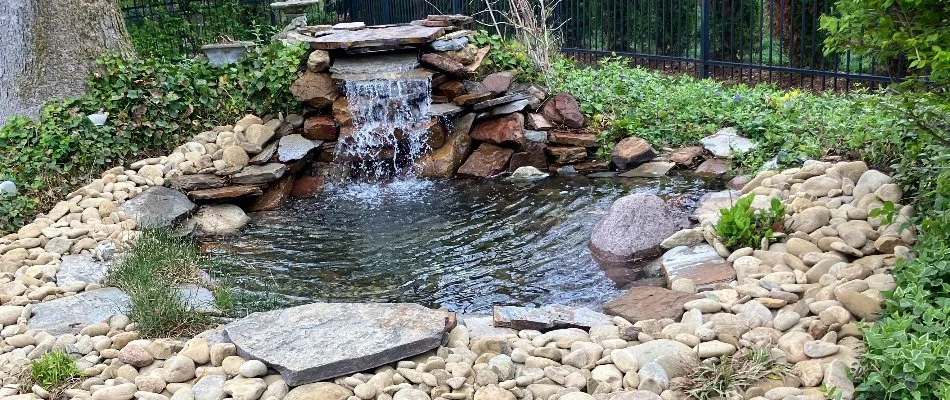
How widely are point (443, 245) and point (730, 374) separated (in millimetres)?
2976

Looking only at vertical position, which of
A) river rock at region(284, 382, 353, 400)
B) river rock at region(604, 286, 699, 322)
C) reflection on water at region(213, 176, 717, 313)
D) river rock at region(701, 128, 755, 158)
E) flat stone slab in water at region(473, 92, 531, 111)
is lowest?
reflection on water at region(213, 176, 717, 313)

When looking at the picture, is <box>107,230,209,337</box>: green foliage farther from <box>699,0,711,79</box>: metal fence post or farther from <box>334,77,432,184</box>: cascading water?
<box>699,0,711,79</box>: metal fence post

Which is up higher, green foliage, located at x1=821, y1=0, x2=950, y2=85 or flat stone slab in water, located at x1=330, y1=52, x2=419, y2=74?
green foliage, located at x1=821, y1=0, x2=950, y2=85

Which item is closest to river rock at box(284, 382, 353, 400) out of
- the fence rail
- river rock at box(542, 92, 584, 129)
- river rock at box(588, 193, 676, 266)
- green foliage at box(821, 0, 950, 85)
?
river rock at box(588, 193, 676, 266)

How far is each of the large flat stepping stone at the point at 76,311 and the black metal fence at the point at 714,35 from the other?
597 centimetres

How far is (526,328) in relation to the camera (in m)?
4.29

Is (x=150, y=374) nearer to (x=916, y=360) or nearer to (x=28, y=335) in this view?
(x=28, y=335)

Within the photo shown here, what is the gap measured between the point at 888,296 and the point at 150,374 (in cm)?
329

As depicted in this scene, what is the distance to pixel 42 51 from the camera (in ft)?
24.0

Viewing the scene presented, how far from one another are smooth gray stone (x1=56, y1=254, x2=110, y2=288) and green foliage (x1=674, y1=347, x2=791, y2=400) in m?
3.56

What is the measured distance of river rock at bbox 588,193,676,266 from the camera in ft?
18.4

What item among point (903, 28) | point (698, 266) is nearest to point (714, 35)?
point (698, 266)

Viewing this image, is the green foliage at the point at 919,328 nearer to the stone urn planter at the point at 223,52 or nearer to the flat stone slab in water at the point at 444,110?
the flat stone slab in water at the point at 444,110

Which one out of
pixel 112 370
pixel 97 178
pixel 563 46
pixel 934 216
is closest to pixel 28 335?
pixel 112 370
